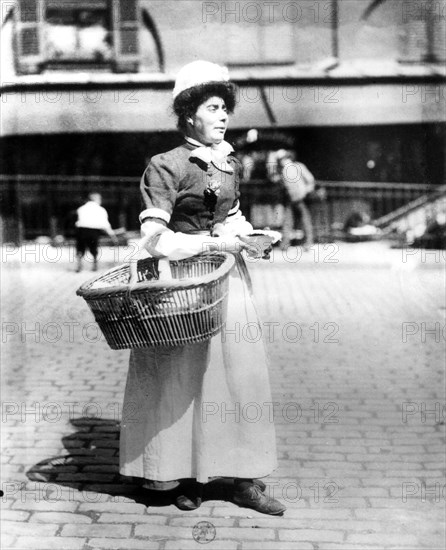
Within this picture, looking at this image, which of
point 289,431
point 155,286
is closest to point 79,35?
point 289,431

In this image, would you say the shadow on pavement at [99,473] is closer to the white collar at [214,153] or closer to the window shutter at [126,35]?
the white collar at [214,153]

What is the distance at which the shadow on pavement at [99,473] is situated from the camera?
374 centimetres

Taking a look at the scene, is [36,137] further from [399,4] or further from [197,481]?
[197,481]

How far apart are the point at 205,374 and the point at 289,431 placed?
4.43 ft


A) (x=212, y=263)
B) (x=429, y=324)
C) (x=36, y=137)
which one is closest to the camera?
(x=212, y=263)

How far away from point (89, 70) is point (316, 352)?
8.19 meters

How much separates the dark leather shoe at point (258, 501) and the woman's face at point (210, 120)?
5.29ft

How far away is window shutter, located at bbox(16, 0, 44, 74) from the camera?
1201cm

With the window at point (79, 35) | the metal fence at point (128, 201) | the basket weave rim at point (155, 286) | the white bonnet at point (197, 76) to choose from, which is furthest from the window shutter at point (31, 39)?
the basket weave rim at point (155, 286)

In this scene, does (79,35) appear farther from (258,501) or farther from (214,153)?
(258,501)

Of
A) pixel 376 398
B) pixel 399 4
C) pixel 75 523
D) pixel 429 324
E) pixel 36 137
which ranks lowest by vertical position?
pixel 75 523

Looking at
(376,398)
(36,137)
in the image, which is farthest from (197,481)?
(36,137)

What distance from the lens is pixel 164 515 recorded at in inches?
139

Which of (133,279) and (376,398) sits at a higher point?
(133,279)
